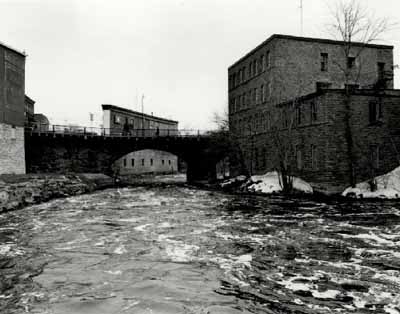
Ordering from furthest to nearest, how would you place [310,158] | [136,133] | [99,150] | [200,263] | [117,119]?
[117,119] < [136,133] < [99,150] < [310,158] < [200,263]

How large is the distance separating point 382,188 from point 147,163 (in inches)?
1864

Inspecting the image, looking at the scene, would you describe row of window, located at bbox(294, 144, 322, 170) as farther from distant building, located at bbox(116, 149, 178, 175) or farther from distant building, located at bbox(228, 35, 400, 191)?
distant building, located at bbox(116, 149, 178, 175)

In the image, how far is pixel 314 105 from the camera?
31.3 meters

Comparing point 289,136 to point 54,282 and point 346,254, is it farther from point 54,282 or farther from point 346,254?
point 54,282

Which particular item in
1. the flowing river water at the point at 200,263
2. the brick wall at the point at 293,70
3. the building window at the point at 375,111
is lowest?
the flowing river water at the point at 200,263

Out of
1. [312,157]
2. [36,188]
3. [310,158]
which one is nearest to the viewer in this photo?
[36,188]

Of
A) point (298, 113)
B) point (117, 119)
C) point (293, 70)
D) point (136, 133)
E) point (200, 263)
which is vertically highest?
point (293, 70)

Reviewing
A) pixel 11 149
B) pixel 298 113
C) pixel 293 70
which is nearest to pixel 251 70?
pixel 293 70

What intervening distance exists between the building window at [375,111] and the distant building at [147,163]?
39.0 metres

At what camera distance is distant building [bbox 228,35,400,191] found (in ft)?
99.0

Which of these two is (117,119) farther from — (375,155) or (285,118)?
(375,155)

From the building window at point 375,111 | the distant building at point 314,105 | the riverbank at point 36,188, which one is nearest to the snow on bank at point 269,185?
the distant building at point 314,105

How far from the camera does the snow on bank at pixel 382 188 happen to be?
1054 inches

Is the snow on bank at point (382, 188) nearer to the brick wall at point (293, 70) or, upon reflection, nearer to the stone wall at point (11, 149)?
the brick wall at point (293, 70)
